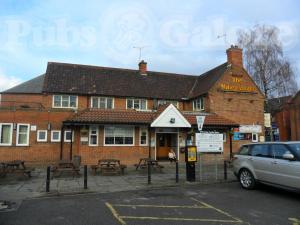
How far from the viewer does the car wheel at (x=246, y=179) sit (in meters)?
11.0

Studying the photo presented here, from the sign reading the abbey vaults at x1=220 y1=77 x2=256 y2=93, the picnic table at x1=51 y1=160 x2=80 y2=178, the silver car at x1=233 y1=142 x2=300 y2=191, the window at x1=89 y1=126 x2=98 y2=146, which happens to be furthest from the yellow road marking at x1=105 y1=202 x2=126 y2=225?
the sign reading the abbey vaults at x1=220 y1=77 x2=256 y2=93

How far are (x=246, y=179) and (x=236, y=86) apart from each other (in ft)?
56.4

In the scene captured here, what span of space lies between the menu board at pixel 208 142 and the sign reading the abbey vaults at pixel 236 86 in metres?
13.4

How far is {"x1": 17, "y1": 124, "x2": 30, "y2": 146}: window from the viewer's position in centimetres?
2024

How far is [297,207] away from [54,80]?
21.7 m

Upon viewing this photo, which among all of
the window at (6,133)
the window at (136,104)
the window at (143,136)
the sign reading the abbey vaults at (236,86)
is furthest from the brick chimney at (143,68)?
the window at (6,133)

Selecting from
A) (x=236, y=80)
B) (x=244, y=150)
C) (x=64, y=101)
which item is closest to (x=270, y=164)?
(x=244, y=150)

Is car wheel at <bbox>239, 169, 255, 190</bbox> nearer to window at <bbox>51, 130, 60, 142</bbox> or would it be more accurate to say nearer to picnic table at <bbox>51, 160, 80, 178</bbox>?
picnic table at <bbox>51, 160, 80, 178</bbox>

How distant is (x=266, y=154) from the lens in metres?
10.5

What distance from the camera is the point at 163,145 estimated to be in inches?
925

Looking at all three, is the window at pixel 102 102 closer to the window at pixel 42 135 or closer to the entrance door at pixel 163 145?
the entrance door at pixel 163 145

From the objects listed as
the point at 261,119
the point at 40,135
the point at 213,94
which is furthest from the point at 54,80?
the point at 261,119

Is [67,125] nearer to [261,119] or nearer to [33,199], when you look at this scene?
[33,199]

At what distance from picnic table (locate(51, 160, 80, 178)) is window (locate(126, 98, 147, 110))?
11.6 meters
